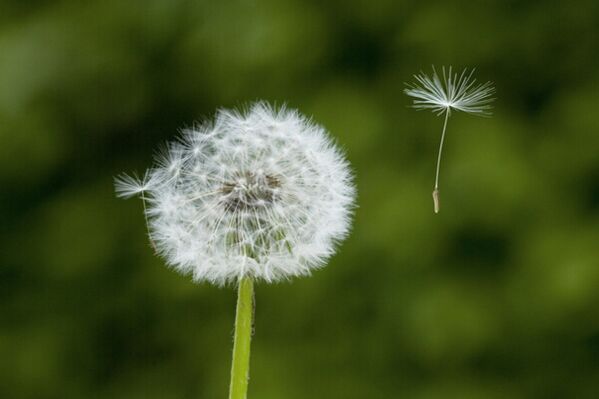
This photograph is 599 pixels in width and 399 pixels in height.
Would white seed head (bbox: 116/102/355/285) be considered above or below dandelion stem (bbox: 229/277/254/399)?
above

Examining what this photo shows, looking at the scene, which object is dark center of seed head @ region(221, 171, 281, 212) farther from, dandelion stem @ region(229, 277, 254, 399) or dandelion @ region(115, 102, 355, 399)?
dandelion stem @ region(229, 277, 254, 399)

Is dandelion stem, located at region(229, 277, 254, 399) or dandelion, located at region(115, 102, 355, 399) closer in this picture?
dandelion stem, located at region(229, 277, 254, 399)

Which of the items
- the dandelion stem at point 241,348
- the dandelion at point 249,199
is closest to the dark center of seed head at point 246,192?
the dandelion at point 249,199

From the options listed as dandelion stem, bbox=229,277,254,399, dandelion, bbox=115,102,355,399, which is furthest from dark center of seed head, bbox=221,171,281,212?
dandelion stem, bbox=229,277,254,399

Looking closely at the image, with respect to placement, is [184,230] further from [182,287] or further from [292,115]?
[182,287]

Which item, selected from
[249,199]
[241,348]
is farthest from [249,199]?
[241,348]

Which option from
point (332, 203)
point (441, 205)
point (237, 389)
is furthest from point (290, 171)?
point (441, 205)

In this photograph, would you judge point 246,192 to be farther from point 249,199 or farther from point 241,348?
point 241,348
